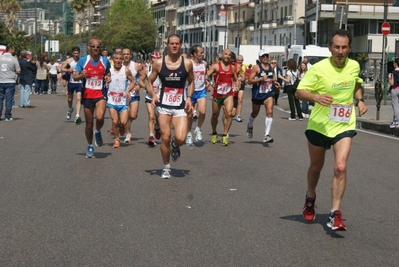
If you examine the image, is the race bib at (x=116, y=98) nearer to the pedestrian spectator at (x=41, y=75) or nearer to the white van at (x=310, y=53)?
the pedestrian spectator at (x=41, y=75)

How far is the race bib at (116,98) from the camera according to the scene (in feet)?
54.6

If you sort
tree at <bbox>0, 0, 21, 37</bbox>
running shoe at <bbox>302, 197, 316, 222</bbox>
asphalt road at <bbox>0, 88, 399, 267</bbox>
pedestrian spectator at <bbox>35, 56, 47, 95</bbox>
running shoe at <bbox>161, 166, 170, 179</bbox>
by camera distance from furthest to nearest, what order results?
tree at <bbox>0, 0, 21, 37</bbox>, pedestrian spectator at <bbox>35, 56, 47, 95</bbox>, running shoe at <bbox>161, 166, 170, 179</bbox>, running shoe at <bbox>302, 197, 316, 222</bbox>, asphalt road at <bbox>0, 88, 399, 267</bbox>

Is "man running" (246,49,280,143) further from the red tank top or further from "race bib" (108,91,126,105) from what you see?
"race bib" (108,91,126,105)

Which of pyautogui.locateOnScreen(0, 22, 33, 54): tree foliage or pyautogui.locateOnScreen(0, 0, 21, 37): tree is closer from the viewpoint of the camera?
pyautogui.locateOnScreen(0, 22, 33, 54): tree foliage

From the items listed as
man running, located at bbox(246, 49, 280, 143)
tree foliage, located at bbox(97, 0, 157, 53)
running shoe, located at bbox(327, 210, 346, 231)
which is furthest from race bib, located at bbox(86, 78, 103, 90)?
tree foliage, located at bbox(97, 0, 157, 53)

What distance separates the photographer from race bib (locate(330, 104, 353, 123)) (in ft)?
28.7

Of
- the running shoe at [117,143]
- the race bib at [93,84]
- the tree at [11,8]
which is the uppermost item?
the tree at [11,8]

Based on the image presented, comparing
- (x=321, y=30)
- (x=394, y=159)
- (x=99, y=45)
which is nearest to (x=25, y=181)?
(x=99, y=45)

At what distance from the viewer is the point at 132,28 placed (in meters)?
123

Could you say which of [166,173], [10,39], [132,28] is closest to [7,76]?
[166,173]

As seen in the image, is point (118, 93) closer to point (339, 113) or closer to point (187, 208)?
point (187, 208)

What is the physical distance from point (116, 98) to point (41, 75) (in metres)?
25.5

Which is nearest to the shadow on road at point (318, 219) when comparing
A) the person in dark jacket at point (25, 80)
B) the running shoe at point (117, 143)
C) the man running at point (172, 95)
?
the man running at point (172, 95)

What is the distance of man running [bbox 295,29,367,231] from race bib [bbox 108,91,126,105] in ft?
26.4
